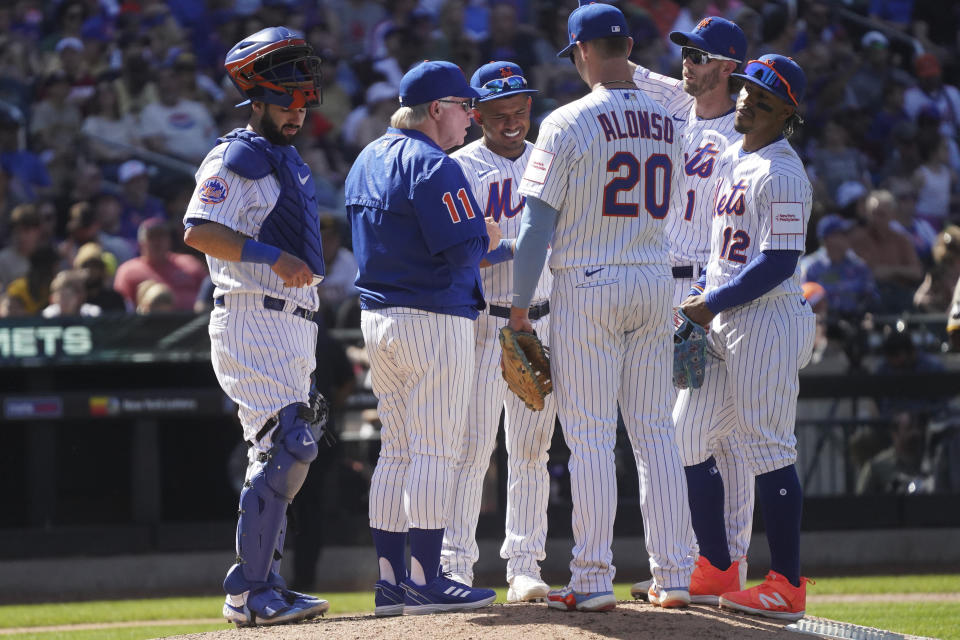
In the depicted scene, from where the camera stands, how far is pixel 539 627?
15.2 feet

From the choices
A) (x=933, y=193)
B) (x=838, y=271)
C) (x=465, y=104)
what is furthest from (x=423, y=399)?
(x=933, y=193)

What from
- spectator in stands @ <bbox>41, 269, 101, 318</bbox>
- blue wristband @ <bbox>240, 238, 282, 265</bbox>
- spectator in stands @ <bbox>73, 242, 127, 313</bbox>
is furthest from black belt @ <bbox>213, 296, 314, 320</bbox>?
spectator in stands @ <bbox>73, 242, 127, 313</bbox>

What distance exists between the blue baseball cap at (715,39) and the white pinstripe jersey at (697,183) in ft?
0.87

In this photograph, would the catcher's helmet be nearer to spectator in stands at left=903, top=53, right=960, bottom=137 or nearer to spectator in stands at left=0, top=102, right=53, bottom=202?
spectator in stands at left=0, top=102, right=53, bottom=202

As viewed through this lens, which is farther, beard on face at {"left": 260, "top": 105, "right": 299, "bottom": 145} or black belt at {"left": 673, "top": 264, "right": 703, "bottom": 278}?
black belt at {"left": 673, "top": 264, "right": 703, "bottom": 278}

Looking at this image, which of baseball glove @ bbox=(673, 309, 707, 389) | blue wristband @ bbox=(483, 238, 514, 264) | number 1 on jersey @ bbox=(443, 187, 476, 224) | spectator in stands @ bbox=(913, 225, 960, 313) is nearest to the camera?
number 1 on jersey @ bbox=(443, 187, 476, 224)

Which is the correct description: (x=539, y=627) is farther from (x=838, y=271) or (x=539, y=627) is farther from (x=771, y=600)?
(x=838, y=271)

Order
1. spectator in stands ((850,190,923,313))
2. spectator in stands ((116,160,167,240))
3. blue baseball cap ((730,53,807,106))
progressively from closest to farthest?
blue baseball cap ((730,53,807,106))
spectator in stands ((850,190,923,313))
spectator in stands ((116,160,167,240))

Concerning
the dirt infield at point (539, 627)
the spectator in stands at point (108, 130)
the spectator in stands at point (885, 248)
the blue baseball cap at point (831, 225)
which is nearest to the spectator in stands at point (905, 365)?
the blue baseball cap at point (831, 225)

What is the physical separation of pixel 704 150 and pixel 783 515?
1628 mm

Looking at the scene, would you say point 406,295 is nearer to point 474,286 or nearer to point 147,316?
point 474,286

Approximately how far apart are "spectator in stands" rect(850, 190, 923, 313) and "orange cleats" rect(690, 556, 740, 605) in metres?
6.18

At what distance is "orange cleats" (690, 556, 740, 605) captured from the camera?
17.5 feet

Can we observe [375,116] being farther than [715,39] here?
Yes
